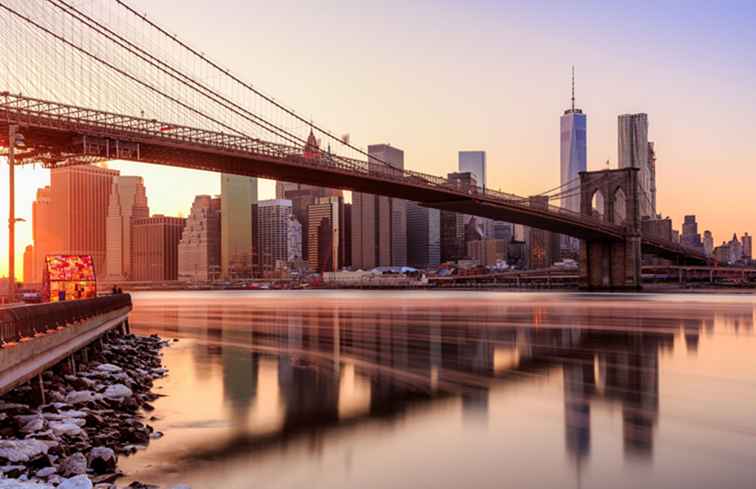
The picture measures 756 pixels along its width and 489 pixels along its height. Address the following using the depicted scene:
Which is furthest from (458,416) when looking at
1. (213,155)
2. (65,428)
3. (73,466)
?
(213,155)

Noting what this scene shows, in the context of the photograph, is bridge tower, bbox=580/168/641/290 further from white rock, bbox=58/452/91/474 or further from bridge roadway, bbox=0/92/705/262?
white rock, bbox=58/452/91/474

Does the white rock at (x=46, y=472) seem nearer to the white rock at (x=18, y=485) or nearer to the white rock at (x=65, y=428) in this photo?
the white rock at (x=18, y=485)

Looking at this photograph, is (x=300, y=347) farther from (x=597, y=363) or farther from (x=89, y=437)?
(x=89, y=437)

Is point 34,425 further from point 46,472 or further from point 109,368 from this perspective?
point 109,368

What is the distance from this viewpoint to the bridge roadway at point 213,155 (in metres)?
34.6

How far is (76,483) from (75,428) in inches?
107

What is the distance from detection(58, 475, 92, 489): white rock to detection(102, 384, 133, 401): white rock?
19.1ft

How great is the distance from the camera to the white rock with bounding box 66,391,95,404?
40.9 ft

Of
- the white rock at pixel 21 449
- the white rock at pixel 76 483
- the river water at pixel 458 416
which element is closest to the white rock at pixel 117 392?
the river water at pixel 458 416

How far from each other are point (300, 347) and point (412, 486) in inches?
644

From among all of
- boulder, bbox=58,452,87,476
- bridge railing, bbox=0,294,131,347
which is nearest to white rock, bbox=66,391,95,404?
bridge railing, bbox=0,294,131,347

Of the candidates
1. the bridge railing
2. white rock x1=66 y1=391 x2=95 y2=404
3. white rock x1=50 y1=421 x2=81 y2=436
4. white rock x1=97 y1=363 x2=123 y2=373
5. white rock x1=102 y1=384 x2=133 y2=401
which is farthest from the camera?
white rock x1=97 y1=363 x2=123 y2=373

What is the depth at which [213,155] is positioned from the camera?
1746 inches

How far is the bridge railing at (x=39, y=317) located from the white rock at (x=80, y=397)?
49.4 inches
